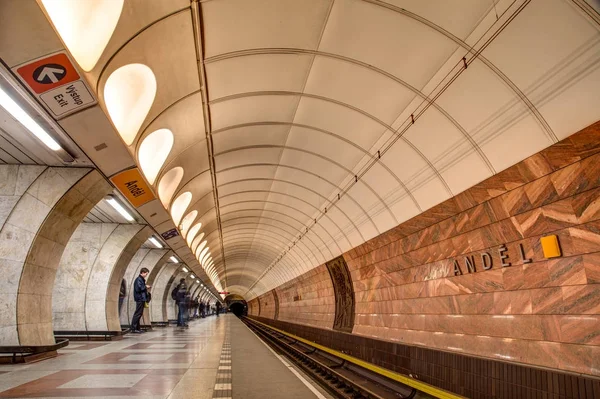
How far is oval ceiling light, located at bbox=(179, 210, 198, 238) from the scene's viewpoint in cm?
1483

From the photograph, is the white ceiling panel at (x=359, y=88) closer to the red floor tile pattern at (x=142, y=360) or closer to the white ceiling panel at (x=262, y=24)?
the white ceiling panel at (x=262, y=24)

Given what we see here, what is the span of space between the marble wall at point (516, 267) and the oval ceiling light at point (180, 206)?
648 centimetres

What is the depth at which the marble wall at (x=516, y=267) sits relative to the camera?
523cm

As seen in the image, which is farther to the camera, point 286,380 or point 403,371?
point 403,371

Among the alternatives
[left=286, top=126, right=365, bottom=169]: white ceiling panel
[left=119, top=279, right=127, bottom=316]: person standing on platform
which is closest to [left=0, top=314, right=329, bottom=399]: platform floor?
[left=286, top=126, right=365, bottom=169]: white ceiling panel

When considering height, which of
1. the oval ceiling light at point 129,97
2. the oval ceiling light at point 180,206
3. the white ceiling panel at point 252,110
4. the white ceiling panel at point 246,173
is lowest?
the oval ceiling light at point 180,206

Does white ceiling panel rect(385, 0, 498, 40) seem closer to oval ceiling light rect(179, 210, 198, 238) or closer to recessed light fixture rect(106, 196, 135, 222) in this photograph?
recessed light fixture rect(106, 196, 135, 222)

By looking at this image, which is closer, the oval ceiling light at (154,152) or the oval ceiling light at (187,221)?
the oval ceiling light at (154,152)

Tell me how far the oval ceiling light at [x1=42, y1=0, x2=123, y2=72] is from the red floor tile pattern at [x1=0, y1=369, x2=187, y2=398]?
3.77m

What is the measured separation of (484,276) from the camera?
732 centimetres

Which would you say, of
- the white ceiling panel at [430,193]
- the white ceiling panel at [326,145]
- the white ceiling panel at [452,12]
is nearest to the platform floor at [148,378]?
the white ceiling panel at [430,193]

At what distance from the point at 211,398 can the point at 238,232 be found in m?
16.6

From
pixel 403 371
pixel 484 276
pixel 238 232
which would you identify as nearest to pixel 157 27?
pixel 484 276

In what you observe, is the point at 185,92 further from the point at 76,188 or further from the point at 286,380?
the point at 286,380
